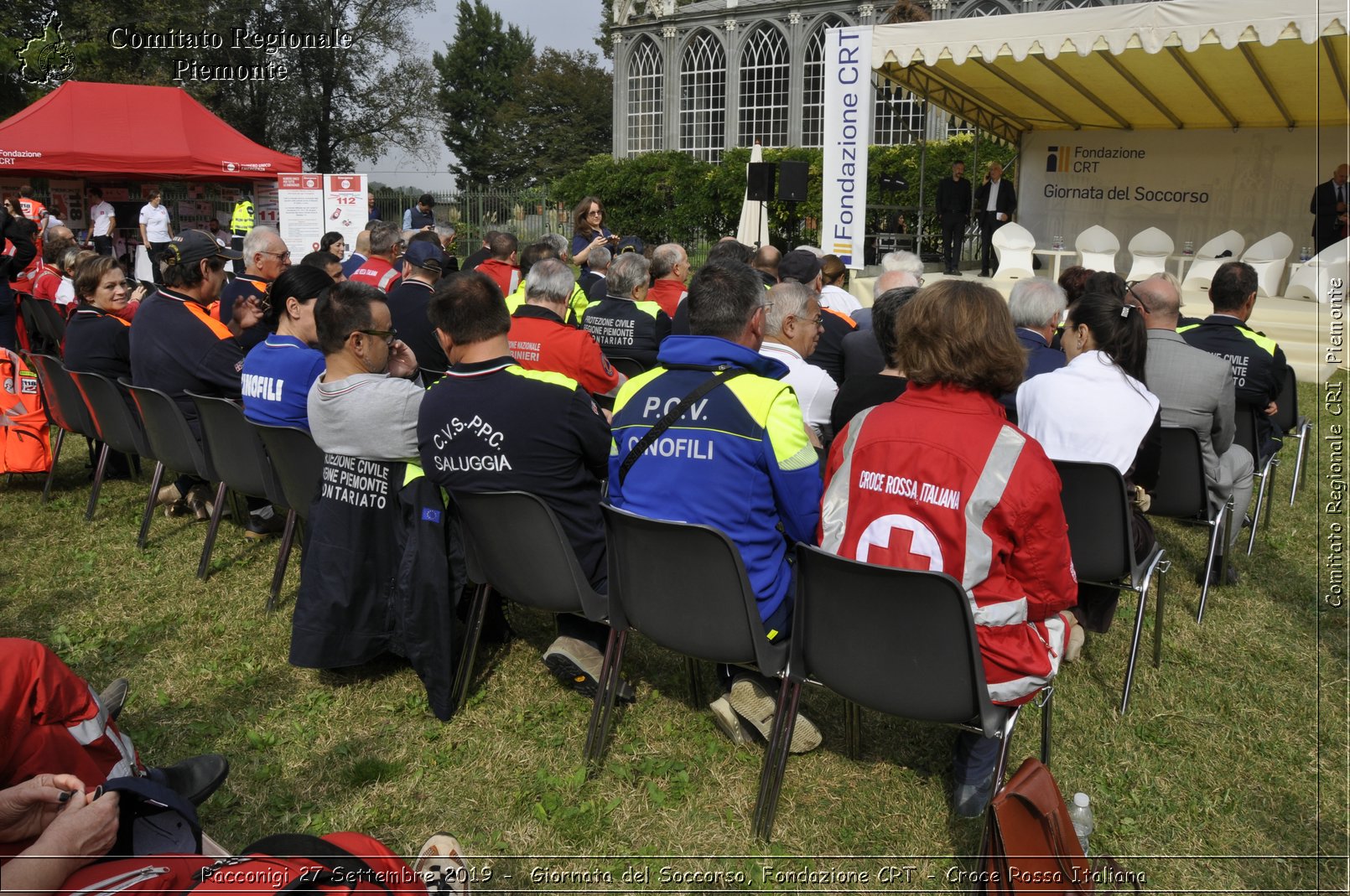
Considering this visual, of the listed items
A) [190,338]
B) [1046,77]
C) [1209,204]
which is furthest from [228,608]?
[1209,204]

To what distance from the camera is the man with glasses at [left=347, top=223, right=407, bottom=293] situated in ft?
23.5

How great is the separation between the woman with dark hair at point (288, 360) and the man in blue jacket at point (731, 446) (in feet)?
5.85

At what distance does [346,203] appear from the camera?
47.5ft

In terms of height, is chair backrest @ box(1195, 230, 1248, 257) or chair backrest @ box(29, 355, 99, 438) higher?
chair backrest @ box(1195, 230, 1248, 257)

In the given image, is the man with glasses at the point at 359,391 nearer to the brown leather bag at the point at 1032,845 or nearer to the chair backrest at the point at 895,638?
the chair backrest at the point at 895,638

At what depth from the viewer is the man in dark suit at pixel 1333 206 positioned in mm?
11711

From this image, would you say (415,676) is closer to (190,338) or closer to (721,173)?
(190,338)

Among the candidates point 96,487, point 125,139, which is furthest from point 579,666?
point 125,139

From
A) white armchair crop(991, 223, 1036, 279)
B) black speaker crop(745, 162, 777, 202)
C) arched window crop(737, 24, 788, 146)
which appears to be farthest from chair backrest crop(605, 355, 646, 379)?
arched window crop(737, 24, 788, 146)

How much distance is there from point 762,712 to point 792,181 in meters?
9.47

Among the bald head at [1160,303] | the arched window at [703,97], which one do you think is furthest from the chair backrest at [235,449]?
the arched window at [703,97]

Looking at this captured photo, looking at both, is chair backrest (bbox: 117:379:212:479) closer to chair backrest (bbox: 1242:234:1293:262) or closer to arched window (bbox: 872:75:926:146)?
chair backrest (bbox: 1242:234:1293:262)

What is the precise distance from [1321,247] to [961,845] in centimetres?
1265

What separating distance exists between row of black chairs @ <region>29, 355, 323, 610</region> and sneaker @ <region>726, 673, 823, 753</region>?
1805 mm
